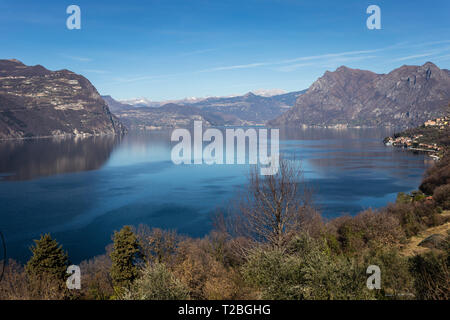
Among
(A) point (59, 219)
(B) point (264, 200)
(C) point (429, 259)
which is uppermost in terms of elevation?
(B) point (264, 200)

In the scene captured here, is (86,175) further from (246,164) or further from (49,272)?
(49,272)

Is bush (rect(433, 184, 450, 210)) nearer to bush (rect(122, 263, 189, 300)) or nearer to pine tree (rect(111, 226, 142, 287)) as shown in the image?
pine tree (rect(111, 226, 142, 287))

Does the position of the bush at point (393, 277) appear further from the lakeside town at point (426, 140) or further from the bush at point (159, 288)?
the lakeside town at point (426, 140)

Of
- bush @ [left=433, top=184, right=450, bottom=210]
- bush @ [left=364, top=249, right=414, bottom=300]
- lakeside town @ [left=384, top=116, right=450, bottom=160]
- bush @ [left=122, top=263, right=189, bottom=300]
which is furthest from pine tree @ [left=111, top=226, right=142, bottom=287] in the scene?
lakeside town @ [left=384, top=116, right=450, bottom=160]

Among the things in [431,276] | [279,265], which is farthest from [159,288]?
[431,276]

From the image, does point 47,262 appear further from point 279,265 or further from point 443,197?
Answer: point 443,197

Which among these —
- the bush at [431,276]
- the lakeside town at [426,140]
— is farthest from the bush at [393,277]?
the lakeside town at [426,140]

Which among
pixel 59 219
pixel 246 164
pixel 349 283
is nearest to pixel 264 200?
pixel 349 283
